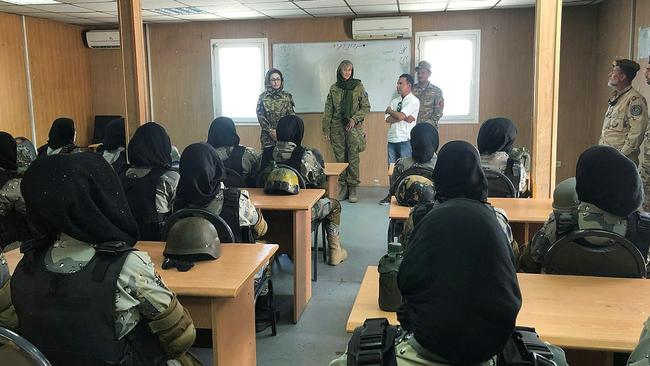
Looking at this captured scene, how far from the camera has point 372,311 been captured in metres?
1.68

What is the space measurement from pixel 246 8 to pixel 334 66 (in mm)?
1575

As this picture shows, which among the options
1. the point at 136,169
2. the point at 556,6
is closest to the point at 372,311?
the point at 136,169

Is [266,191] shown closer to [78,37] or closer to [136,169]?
[136,169]

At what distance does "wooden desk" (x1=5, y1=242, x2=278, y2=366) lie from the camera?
6.46ft

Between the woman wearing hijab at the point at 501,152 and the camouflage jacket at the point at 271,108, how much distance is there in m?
3.23

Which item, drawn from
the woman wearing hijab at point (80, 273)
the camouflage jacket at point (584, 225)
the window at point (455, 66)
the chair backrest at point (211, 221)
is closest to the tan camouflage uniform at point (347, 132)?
the window at point (455, 66)

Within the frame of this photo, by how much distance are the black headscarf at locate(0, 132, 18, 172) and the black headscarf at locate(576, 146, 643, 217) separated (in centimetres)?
355

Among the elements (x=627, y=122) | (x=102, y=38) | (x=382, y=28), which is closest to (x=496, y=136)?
(x=627, y=122)

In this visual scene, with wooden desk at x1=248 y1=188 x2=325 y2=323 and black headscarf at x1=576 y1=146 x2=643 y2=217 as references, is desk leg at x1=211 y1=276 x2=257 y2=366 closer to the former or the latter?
wooden desk at x1=248 y1=188 x2=325 y2=323

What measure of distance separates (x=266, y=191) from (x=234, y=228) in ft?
3.27

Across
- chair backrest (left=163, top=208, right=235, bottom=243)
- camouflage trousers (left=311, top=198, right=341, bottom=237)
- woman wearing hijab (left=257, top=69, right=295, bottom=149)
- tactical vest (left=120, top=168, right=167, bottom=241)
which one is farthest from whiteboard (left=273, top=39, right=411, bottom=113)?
chair backrest (left=163, top=208, right=235, bottom=243)

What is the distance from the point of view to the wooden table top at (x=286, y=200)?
3324mm

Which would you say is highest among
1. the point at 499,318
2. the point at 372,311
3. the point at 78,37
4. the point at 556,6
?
the point at 78,37

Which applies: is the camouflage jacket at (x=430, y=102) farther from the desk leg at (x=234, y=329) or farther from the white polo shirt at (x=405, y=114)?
the desk leg at (x=234, y=329)
